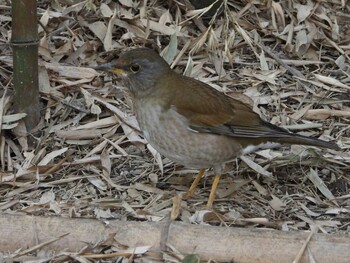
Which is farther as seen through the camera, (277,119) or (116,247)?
(277,119)

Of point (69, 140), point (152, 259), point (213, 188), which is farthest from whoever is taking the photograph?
point (69, 140)

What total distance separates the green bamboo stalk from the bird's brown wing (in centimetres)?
108

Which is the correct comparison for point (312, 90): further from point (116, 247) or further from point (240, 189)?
point (116, 247)

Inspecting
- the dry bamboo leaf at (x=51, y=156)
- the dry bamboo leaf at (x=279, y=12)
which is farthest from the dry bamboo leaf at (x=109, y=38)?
the dry bamboo leaf at (x=279, y=12)

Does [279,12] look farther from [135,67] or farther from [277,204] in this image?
[277,204]

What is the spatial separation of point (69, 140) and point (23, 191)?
654mm

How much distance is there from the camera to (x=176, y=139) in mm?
5598

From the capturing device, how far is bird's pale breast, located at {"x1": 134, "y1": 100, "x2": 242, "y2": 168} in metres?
5.59

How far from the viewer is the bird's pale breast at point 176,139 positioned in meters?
5.59

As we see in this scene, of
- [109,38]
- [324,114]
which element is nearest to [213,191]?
[324,114]

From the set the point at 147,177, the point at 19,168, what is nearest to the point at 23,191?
the point at 19,168

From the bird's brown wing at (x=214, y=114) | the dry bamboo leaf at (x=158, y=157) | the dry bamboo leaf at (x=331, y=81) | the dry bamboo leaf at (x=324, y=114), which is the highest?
the bird's brown wing at (x=214, y=114)

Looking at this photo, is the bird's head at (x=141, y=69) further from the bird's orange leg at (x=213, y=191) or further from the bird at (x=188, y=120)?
the bird's orange leg at (x=213, y=191)

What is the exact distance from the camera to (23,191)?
573 centimetres
